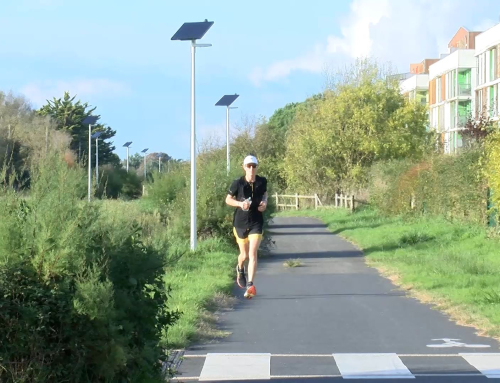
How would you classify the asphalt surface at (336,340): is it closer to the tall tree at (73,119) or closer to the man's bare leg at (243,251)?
the man's bare leg at (243,251)

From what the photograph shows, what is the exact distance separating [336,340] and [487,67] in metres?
53.2

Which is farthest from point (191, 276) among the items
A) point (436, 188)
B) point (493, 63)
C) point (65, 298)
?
point (493, 63)

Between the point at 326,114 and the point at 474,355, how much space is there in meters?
46.5

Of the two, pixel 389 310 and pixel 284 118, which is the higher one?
pixel 284 118

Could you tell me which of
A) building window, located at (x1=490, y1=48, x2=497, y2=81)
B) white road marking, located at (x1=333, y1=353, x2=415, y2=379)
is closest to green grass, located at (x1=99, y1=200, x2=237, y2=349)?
white road marking, located at (x1=333, y1=353, x2=415, y2=379)

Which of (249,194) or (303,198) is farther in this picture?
(303,198)

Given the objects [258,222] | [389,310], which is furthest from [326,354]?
[389,310]

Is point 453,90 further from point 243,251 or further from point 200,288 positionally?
point 243,251

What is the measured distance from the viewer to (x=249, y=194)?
38.9 feet

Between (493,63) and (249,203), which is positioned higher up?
(493,63)

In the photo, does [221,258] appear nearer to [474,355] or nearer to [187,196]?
[187,196]

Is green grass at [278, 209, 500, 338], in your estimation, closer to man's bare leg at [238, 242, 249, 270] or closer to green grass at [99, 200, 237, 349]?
man's bare leg at [238, 242, 249, 270]

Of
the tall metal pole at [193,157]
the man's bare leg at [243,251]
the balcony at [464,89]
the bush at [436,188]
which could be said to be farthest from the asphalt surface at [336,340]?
the balcony at [464,89]

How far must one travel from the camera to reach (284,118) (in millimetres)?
105688
